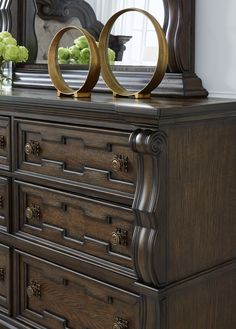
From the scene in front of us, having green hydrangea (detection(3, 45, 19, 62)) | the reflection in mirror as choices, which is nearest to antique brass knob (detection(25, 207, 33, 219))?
the reflection in mirror

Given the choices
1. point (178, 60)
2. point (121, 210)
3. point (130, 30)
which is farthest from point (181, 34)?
point (121, 210)

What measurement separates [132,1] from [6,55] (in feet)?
2.04

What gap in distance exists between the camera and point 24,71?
277 centimetres

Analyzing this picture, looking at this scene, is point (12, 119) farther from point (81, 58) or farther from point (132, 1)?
point (132, 1)

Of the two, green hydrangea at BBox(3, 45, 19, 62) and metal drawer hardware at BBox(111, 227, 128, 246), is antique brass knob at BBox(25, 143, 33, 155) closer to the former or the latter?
metal drawer hardware at BBox(111, 227, 128, 246)

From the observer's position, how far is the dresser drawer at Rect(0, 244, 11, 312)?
236 cm

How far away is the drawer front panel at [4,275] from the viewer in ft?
7.75

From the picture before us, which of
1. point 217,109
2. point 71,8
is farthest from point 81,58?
point 217,109

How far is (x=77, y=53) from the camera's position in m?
2.51

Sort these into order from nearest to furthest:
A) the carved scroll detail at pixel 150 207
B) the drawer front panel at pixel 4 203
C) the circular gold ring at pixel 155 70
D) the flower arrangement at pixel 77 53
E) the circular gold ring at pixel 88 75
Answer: the carved scroll detail at pixel 150 207 < the circular gold ring at pixel 155 70 < the circular gold ring at pixel 88 75 < the drawer front panel at pixel 4 203 < the flower arrangement at pixel 77 53

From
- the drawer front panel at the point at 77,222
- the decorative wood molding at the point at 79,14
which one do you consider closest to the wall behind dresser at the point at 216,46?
the decorative wood molding at the point at 79,14

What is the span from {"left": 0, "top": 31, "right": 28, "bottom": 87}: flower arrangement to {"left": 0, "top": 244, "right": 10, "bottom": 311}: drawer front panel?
767 millimetres

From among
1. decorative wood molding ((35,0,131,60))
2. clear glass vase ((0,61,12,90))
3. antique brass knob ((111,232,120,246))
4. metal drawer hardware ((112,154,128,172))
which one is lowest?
antique brass knob ((111,232,120,246))

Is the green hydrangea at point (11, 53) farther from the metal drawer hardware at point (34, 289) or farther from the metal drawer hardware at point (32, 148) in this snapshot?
the metal drawer hardware at point (34, 289)
